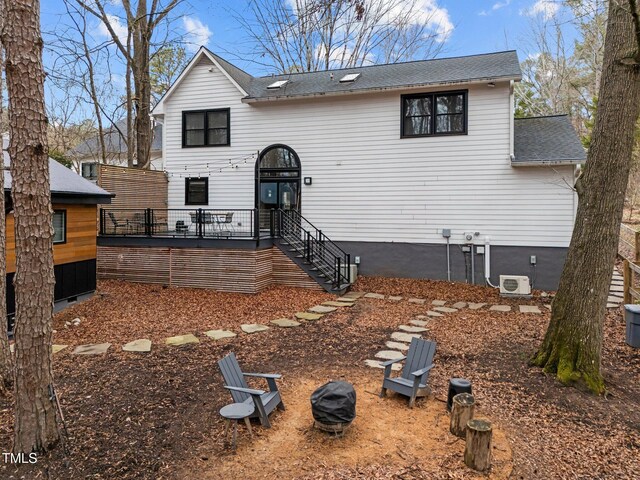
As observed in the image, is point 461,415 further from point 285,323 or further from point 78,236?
point 78,236

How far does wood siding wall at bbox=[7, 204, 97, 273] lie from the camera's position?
8206mm

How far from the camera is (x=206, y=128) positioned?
13.1 meters

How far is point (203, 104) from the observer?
42.9ft

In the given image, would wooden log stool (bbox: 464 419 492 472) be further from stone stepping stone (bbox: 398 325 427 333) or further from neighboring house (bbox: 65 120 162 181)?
neighboring house (bbox: 65 120 162 181)

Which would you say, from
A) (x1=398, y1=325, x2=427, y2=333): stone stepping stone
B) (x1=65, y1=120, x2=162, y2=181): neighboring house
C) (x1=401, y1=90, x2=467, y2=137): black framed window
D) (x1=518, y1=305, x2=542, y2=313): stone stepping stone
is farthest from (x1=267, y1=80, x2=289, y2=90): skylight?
(x1=65, y1=120, x2=162, y2=181): neighboring house

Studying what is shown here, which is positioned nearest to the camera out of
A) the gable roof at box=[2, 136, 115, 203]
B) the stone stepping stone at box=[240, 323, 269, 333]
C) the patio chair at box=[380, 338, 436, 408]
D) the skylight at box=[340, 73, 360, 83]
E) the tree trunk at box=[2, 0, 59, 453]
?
the tree trunk at box=[2, 0, 59, 453]

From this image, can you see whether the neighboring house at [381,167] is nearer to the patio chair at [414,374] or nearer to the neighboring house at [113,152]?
the patio chair at [414,374]

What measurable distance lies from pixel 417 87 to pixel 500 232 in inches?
174

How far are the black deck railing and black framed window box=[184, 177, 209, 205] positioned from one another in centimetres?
47

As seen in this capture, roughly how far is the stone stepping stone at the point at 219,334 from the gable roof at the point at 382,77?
759 centimetres

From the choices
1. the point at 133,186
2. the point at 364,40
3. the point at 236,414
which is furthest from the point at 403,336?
the point at 364,40

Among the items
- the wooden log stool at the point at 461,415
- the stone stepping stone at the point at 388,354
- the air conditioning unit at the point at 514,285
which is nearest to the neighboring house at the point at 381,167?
the air conditioning unit at the point at 514,285

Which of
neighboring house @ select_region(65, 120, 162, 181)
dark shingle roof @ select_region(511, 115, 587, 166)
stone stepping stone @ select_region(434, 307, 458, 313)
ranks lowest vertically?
stone stepping stone @ select_region(434, 307, 458, 313)

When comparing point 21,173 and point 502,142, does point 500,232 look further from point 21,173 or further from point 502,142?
point 21,173
